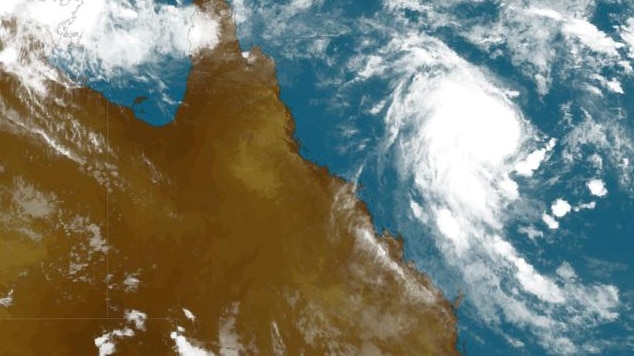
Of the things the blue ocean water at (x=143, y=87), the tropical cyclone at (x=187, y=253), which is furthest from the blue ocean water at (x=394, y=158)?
the blue ocean water at (x=143, y=87)

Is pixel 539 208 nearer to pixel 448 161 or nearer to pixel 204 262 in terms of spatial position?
pixel 448 161

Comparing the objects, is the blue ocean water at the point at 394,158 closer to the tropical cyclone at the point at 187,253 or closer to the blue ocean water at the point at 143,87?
the tropical cyclone at the point at 187,253

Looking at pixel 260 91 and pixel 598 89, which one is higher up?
pixel 598 89

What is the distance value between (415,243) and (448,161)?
4.84 feet

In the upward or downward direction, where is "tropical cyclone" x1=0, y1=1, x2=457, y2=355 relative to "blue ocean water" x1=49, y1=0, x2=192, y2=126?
downward

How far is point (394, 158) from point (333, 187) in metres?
1.14

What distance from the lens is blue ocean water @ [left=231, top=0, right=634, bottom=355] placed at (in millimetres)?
9523

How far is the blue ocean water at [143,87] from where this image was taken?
1008 centimetres

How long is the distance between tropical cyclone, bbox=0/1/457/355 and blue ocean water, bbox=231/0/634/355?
1.29 ft

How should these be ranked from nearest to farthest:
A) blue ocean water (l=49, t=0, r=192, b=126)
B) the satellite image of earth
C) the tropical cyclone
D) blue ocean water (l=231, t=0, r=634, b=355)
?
blue ocean water (l=231, t=0, r=634, b=355)
the satellite image of earth
the tropical cyclone
blue ocean water (l=49, t=0, r=192, b=126)

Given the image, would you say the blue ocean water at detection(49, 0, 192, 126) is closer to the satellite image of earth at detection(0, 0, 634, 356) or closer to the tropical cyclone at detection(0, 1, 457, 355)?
the satellite image of earth at detection(0, 0, 634, 356)

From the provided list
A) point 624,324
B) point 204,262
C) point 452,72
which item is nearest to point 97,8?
point 204,262

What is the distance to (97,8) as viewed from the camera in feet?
33.7

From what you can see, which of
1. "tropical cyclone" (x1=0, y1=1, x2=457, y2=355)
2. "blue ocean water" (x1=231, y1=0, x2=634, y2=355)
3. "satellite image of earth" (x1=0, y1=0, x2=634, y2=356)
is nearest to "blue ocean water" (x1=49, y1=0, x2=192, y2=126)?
"satellite image of earth" (x1=0, y1=0, x2=634, y2=356)
